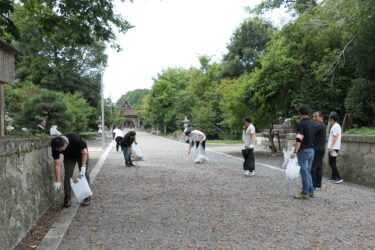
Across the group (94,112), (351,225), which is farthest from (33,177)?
(94,112)

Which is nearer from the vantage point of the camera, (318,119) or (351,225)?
(351,225)

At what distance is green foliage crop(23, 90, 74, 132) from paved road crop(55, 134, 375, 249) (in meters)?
10.2

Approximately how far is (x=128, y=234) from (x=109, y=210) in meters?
1.77

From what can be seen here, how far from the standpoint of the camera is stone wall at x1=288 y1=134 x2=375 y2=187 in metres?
10.5

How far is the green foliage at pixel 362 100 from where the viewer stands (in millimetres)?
14234

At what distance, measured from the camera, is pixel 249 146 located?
40.3 ft

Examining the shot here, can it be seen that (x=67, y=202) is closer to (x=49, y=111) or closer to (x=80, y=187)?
(x=80, y=187)

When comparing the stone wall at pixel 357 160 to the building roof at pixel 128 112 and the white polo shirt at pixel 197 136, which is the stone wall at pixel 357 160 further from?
the building roof at pixel 128 112

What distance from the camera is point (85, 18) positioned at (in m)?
12.0

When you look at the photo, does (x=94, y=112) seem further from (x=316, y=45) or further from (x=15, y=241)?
(x=15, y=241)

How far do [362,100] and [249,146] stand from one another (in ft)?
15.3

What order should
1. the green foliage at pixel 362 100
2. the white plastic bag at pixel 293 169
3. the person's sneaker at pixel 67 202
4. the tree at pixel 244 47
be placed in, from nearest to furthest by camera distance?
1. the person's sneaker at pixel 67 202
2. the white plastic bag at pixel 293 169
3. the green foliage at pixel 362 100
4. the tree at pixel 244 47

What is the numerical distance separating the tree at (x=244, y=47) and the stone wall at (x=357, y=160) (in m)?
29.2

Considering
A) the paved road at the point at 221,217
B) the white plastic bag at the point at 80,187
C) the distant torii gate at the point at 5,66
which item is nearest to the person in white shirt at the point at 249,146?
the paved road at the point at 221,217
